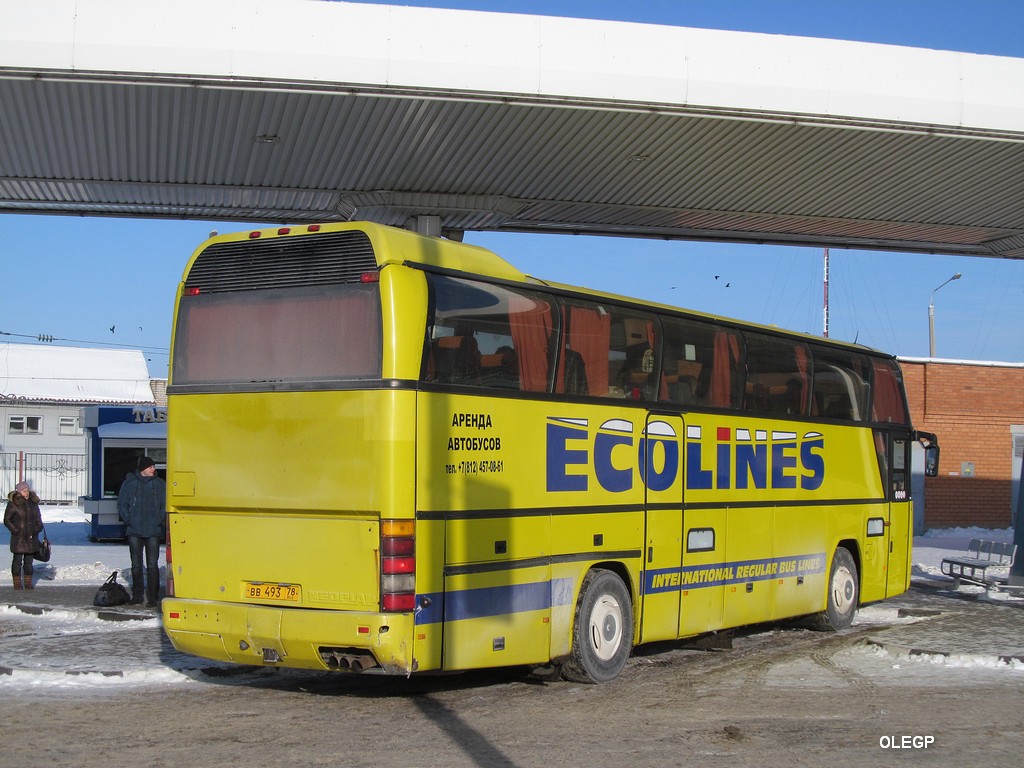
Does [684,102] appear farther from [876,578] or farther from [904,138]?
[876,578]

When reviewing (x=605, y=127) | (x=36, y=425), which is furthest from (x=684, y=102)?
(x=36, y=425)

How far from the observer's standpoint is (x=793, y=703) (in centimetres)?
956

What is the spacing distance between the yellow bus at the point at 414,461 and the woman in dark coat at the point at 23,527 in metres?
8.74

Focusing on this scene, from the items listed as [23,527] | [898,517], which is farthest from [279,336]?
[898,517]

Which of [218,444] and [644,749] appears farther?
[218,444]

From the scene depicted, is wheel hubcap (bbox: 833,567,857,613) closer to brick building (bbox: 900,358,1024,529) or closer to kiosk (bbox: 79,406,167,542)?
brick building (bbox: 900,358,1024,529)

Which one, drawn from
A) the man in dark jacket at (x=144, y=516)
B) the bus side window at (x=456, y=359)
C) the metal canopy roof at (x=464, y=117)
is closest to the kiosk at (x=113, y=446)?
the metal canopy roof at (x=464, y=117)

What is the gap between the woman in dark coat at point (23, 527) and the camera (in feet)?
56.2

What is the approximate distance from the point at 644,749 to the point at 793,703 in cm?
226

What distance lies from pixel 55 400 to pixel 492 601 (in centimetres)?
4616

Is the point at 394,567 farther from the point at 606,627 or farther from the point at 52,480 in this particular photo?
the point at 52,480

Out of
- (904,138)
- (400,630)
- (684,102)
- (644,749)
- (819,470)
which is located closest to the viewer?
(644,749)

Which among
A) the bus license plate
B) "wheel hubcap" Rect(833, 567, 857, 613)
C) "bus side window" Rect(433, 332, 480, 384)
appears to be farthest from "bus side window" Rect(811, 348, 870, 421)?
the bus license plate

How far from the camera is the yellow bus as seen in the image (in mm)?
8570
